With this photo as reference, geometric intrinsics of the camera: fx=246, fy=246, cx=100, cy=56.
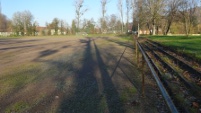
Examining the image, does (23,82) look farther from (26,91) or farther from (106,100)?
(106,100)

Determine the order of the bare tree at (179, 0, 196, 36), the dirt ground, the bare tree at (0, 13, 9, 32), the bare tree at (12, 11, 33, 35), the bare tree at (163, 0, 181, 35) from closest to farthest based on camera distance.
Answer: the dirt ground → the bare tree at (179, 0, 196, 36) → the bare tree at (163, 0, 181, 35) → the bare tree at (12, 11, 33, 35) → the bare tree at (0, 13, 9, 32)

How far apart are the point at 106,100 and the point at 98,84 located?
1937 mm

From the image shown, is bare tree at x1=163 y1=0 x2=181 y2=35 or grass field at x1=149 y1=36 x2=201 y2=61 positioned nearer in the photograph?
grass field at x1=149 y1=36 x2=201 y2=61

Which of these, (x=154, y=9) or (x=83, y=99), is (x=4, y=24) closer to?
(x=154, y=9)

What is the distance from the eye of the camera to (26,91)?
7.50 m

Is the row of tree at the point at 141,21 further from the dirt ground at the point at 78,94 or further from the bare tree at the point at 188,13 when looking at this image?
the dirt ground at the point at 78,94

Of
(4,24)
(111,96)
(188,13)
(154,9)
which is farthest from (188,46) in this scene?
(4,24)

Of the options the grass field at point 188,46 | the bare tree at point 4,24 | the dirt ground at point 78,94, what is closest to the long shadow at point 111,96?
the dirt ground at point 78,94

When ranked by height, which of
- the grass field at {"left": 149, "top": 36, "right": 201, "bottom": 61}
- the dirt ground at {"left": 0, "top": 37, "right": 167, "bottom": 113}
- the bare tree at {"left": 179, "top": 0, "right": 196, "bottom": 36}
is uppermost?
the bare tree at {"left": 179, "top": 0, "right": 196, "bottom": 36}

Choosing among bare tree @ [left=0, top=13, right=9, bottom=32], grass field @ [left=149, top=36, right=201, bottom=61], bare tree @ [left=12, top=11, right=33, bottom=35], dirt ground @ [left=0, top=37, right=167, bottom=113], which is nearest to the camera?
dirt ground @ [left=0, top=37, right=167, bottom=113]

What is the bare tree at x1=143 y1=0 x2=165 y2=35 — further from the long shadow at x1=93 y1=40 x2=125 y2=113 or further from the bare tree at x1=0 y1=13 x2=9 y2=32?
the bare tree at x1=0 y1=13 x2=9 y2=32

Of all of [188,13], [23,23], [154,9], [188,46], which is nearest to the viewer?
[188,46]

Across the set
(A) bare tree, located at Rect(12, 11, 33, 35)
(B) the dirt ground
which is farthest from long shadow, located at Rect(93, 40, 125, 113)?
(A) bare tree, located at Rect(12, 11, 33, 35)

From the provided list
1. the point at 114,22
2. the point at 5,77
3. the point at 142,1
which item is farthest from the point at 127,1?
the point at 5,77
